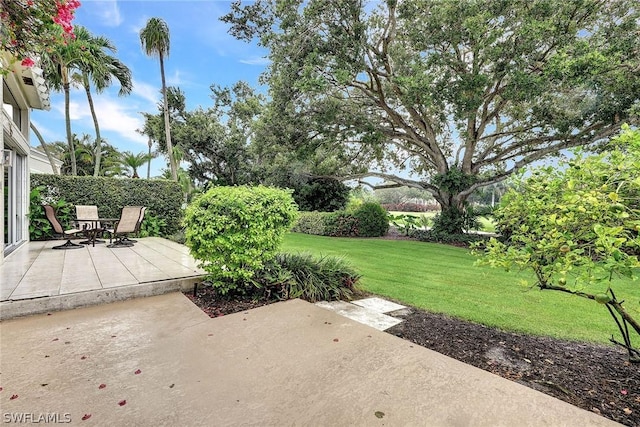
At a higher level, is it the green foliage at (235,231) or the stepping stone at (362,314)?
the green foliage at (235,231)

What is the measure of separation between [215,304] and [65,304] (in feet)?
5.44

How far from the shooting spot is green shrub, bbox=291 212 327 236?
49.7 ft

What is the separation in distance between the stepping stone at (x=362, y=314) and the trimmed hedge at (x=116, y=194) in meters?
8.69

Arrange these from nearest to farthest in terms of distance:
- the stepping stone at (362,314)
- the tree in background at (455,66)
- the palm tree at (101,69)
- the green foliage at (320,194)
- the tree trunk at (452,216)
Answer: the stepping stone at (362,314) < the tree in background at (455,66) < the palm tree at (101,69) < the tree trunk at (452,216) < the green foliage at (320,194)

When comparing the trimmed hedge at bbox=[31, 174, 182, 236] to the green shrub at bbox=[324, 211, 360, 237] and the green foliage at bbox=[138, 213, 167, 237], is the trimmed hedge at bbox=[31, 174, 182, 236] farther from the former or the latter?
the green shrub at bbox=[324, 211, 360, 237]

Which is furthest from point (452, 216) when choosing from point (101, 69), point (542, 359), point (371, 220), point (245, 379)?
point (101, 69)

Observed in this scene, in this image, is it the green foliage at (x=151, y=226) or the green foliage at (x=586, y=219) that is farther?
the green foliage at (x=151, y=226)

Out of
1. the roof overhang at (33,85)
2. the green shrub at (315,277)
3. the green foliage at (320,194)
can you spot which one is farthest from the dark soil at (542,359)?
the green foliage at (320,194)

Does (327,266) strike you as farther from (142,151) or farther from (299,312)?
(142,151)

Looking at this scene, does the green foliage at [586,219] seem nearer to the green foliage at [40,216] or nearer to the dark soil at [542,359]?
the dark soil at [542,359]

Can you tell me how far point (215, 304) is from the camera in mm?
3969

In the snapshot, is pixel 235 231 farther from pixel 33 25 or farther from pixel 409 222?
pixel 409 222

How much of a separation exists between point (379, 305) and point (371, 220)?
10675 mm

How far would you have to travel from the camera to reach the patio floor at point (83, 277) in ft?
11.6
